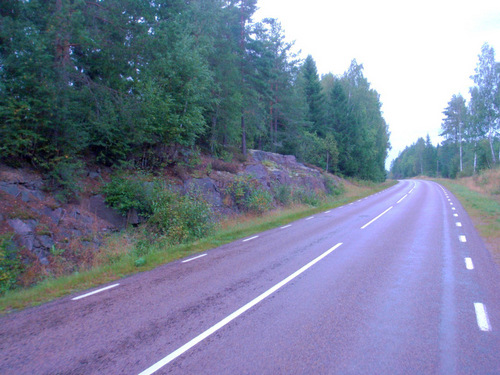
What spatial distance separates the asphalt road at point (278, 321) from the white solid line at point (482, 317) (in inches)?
0.6

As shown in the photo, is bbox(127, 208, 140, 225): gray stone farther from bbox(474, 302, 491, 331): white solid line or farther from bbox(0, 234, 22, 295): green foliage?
bbox(474, 302, 491, 331): white solid line

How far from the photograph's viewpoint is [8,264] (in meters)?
8.45

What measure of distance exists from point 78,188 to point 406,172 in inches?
6548

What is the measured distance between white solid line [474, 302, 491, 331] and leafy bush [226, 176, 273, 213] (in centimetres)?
1444

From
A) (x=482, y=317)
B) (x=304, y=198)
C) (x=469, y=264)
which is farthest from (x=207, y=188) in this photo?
(x=482, y=317)

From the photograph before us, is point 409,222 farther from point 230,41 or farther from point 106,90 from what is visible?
point 230,41

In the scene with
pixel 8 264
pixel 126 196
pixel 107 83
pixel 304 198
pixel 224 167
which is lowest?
pixel 8 264

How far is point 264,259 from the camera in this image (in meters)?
9.29

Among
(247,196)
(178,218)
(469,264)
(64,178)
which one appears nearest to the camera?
(469,264)

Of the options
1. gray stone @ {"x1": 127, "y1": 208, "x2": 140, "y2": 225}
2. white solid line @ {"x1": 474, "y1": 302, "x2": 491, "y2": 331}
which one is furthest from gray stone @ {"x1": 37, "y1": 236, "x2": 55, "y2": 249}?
white solid line @ {"x1": 474, "y1": 302, "x2": 491, "y2": 331}

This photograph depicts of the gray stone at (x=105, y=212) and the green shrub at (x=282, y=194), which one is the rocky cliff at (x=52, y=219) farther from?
the green shrub at (x=282, y=194)

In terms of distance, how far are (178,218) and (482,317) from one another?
9.86 metres

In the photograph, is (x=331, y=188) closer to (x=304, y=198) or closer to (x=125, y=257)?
(x=304, y=198)

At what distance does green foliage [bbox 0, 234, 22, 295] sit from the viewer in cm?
798
